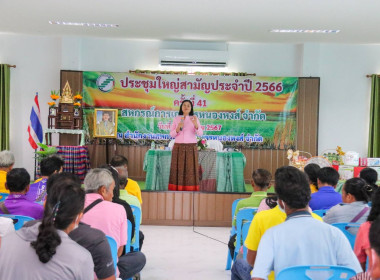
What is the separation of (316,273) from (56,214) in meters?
1.04

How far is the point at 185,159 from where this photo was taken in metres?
7.21

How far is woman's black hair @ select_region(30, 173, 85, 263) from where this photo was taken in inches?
68.5

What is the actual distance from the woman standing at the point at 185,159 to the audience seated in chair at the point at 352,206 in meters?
3.82

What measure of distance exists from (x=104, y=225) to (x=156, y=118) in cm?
728

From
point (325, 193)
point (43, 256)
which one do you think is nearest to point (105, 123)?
point (325, 193)

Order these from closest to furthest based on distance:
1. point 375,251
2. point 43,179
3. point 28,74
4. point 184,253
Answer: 1. point 375,251
2. point 43,179
3. point 184,253
4. point 28,74

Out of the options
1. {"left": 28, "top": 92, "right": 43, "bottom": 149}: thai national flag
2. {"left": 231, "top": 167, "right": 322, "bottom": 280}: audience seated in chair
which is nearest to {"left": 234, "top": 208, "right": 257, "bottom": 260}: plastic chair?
{"left": 231, "top": 167, "right": 322, "bottom": 280}: audience seated in chair

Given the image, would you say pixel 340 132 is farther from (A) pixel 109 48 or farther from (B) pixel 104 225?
(B) pixel 104 225

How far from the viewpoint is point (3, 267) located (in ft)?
5.85

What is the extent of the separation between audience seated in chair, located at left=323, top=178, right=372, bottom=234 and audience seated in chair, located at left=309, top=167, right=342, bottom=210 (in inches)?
27.3

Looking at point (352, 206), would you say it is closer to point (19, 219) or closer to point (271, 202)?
point (271, 202)

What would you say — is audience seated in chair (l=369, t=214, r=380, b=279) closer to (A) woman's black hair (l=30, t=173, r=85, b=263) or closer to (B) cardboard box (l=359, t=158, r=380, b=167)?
(A) woman's black hair (l=30, t=173, r=85, b=263)

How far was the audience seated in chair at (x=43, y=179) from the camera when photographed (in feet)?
13.8

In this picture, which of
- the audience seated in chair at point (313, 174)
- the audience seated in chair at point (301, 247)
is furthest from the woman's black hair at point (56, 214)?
the audience seated in chair at point (313, 174)
